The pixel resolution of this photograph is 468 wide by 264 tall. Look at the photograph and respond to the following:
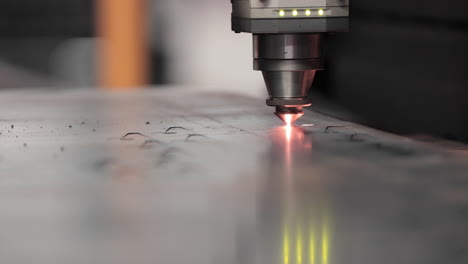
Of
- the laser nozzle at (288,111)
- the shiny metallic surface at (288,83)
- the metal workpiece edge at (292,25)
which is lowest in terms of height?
the laser nozzle at (288,111)

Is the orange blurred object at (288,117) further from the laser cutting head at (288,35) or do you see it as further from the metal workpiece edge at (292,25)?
the metal workpiece edge at (292,25)

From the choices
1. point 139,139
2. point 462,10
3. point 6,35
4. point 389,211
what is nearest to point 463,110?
point 462,10

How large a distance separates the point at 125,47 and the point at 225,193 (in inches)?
101

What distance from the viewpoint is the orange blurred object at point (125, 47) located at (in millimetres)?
3439

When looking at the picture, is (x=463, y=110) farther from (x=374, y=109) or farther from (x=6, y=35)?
(x=6, y=35)

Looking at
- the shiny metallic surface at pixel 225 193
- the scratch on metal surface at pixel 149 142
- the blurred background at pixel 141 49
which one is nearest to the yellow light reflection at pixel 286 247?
the shiny metallic surface at pixel 225 193

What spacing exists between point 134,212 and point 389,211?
10.1 inches

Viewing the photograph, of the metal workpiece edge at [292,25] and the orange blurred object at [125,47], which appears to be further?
the orange blurred object at [125,47]

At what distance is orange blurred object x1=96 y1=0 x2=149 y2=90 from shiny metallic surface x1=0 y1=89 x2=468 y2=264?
5.97 feet

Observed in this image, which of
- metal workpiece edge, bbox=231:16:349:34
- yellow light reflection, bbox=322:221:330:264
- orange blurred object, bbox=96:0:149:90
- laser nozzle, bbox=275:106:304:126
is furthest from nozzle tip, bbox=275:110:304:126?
orange blurred object, bbox=96:0:149:90

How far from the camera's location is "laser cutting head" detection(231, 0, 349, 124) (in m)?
1.31

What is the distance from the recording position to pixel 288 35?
52.4 inches

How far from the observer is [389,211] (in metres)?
0.85

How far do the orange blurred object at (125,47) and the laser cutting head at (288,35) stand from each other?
6.85 feet
